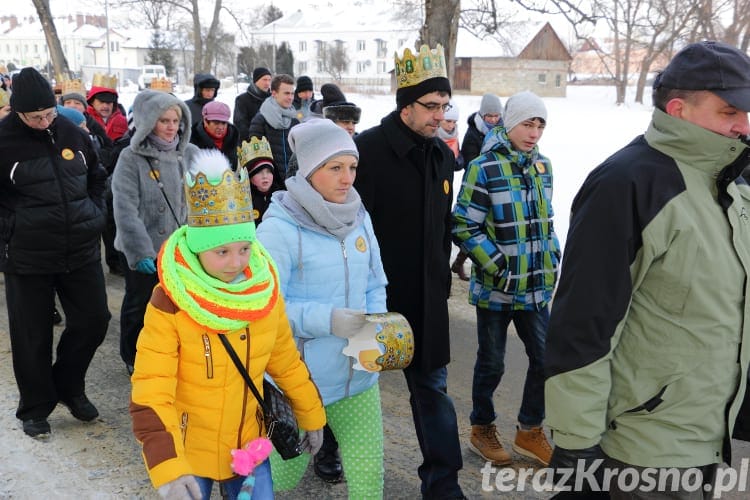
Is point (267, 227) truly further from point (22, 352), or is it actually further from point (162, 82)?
point (162, 82)

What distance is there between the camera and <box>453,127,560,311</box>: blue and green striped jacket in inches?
163

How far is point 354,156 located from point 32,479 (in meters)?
2.54

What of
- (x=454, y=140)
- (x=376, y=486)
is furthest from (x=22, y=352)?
(x=454, y=140)

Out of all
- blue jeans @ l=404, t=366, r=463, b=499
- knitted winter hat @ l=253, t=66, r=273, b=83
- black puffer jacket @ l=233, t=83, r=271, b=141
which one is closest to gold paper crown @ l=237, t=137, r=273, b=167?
blue jeans @ l=404, t=366, r=463, b=499

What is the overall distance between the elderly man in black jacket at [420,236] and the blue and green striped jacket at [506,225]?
366 mm

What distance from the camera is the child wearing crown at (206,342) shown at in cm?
257

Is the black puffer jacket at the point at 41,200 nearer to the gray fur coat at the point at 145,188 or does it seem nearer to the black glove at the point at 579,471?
the gray fur coat at the point at 145,188

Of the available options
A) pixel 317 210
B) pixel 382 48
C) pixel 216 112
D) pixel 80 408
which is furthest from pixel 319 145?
pixel 382 48

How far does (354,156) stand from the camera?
11.1 ft

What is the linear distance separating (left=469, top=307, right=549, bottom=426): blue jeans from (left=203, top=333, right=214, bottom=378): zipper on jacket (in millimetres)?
2032

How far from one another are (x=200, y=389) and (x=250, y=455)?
319 millimetres

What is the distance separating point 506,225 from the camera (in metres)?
4.18

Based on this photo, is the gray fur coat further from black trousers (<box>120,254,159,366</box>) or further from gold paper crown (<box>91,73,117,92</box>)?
gold paper crown (<box>91,73,117,92</box>)

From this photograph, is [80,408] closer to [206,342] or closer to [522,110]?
[206,342]
